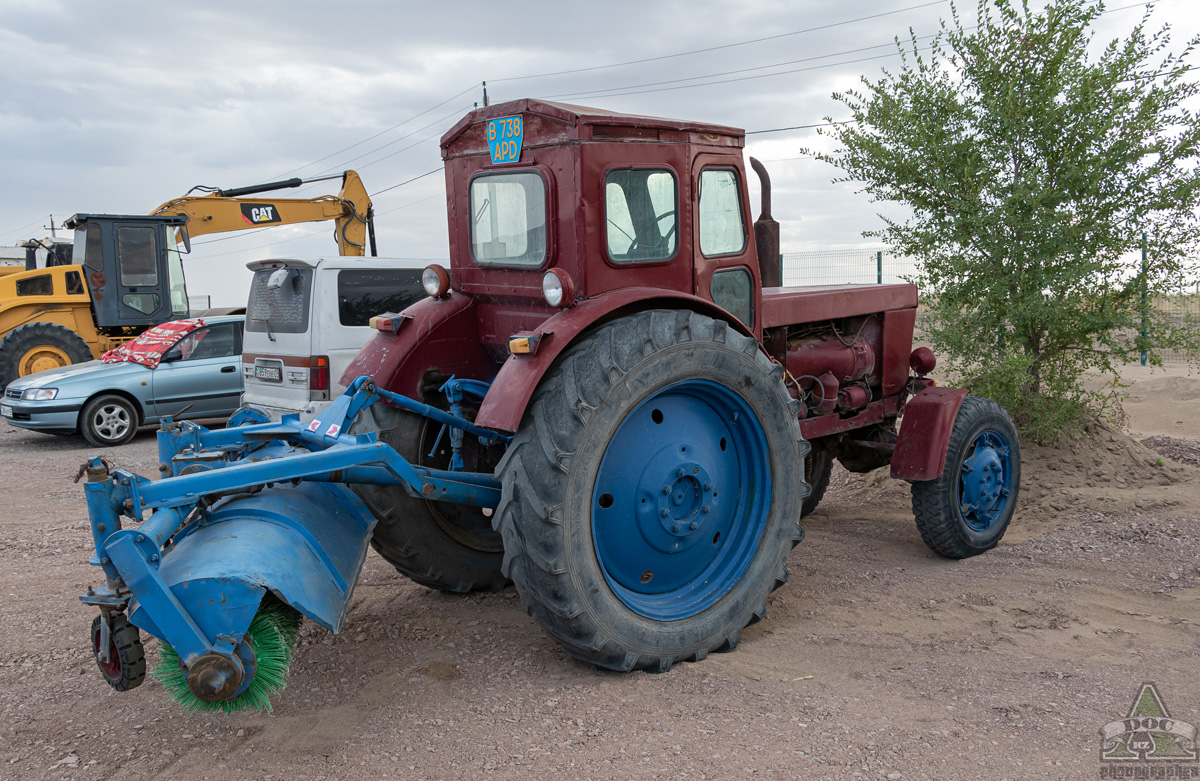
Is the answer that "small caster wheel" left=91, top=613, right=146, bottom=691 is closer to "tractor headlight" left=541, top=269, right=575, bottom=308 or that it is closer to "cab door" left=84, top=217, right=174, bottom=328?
"tractor headlight" left=541, top=269, right=575, bottom=308

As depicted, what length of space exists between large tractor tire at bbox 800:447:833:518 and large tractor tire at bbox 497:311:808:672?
2.12 metres

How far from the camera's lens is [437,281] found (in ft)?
14.7

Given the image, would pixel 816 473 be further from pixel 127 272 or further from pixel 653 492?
pixel 127 272

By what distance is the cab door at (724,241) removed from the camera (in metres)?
4.37

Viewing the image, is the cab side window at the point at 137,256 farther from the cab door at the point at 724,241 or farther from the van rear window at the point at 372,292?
the cab door at the point at 724,241

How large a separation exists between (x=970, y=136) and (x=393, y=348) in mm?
→ 5218

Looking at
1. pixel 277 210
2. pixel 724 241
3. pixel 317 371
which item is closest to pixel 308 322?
pixel 317 371

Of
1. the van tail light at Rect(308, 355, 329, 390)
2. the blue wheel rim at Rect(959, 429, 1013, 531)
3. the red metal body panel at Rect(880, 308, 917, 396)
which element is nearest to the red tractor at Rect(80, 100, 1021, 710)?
the blue wheel rim at Rect(959, 429, 1013, 531)

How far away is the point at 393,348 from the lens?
14.3ft

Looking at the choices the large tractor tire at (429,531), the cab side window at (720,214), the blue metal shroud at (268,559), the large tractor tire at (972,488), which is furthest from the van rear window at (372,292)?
the large tractor tire at (972,488)

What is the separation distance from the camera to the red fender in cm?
344

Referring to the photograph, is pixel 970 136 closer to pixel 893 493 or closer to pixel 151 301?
pixel 893 493

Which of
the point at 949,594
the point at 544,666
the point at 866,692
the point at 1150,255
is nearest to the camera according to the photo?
the point at 866,692

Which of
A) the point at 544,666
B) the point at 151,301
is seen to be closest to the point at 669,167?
the point at 544,666
